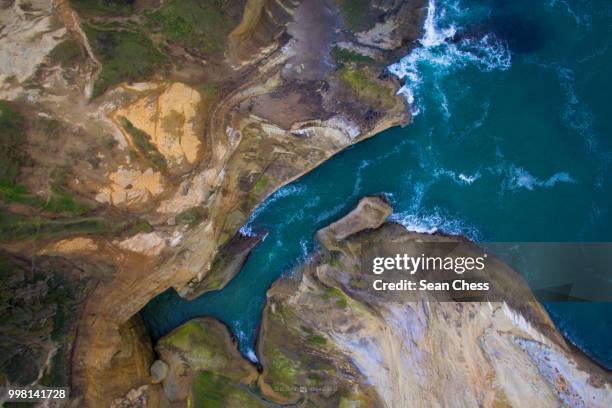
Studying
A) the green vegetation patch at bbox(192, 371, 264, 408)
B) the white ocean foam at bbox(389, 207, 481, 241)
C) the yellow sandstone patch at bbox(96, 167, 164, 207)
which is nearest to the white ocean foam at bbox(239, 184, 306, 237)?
the white ocean foam at bbox(389, 207, 481, 241)

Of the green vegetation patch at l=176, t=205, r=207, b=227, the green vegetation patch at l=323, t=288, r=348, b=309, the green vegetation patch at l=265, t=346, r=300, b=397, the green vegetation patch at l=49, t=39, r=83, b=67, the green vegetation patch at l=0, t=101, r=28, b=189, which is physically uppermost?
the green vegetation patch at l=49, t=39, r=83, b=67

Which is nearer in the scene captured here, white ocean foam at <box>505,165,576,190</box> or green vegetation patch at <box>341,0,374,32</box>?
green vegetation patch at <box>341,0,374,32</box>

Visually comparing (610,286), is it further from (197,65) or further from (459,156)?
(197,65)

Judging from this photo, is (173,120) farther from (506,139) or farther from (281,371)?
(506,139)

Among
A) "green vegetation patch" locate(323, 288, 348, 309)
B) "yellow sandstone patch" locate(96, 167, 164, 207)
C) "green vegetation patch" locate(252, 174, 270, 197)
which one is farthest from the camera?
"green vegetation patch" locate(252, 174, 270, 197)

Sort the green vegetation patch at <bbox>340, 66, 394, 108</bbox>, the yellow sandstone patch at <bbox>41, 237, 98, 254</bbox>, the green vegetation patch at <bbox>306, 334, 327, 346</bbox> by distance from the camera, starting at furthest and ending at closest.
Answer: the green vegetation patch at <bbox>306, 334, 327, 346</bbox>
the green vegetation patch at <bbox>340, 66, 394, 108</bbox>
the yellow sandstone patch at <bbox>41, 237, 98, 254</bbox>

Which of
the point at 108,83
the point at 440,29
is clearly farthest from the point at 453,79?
the point at 108,83

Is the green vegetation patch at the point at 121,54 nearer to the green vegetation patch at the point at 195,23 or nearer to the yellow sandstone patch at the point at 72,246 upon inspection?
the green vegetation patch at the point at 195,23

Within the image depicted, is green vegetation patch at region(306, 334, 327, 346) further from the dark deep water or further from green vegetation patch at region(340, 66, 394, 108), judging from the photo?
green vegetation patch at region(340, 66, 394, 108)
